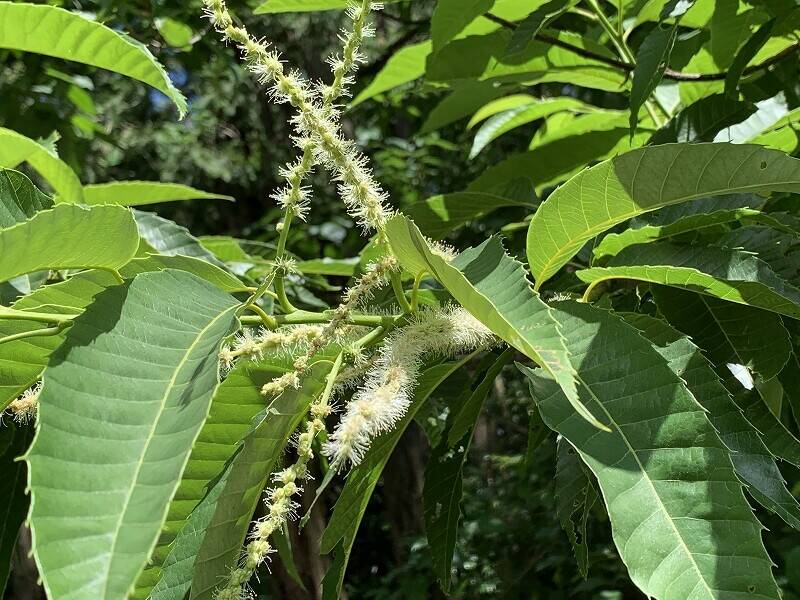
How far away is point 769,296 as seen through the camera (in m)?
0.96

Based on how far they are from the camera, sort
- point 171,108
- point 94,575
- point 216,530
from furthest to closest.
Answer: point 171,108, point 216,530, point 94,575

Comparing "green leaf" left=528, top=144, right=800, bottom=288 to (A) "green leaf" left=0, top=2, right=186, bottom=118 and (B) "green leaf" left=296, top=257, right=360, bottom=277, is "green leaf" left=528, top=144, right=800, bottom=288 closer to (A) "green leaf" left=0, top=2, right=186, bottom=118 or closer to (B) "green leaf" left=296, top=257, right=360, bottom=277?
(A) "green leaf" left=0, top=2, right=186, bottom=118

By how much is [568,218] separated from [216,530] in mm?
489

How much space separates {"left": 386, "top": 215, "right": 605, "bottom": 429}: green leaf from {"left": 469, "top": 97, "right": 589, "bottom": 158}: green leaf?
1.19m

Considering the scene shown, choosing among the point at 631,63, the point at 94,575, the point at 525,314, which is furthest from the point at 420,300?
the point at 631,63

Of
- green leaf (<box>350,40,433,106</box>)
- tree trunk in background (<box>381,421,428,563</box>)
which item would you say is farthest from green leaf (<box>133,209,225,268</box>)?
tree trunk in background (<box>381,421,428,563</box>)

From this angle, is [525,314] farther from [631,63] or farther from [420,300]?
[631,63]

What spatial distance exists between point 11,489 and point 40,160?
64 cm

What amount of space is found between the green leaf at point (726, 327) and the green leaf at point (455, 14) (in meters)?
0.64

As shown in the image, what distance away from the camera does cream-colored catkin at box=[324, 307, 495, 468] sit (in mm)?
744

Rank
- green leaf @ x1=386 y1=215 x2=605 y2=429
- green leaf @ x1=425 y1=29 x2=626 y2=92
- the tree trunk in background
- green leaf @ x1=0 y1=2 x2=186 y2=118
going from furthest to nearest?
1. the tree trunk in background
2. green leaf @ x1=425 y1=29 x2=626 y2=92
3. green leaf @ x1=0 y1=2 x2=186 y2=118
4. green leaf @ x1=386 y1=215 x2=605 y2=429

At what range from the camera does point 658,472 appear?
78cm

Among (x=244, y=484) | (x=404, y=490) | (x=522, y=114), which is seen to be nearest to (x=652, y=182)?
(x=244, y=484)

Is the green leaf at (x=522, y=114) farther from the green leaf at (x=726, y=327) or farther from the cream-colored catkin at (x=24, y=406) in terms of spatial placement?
the cream-colored catkin at (x=24, y=406)
